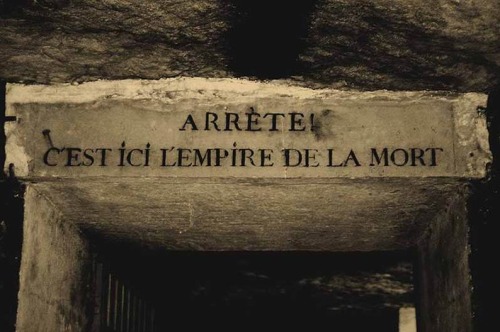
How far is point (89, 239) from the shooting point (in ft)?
9.52

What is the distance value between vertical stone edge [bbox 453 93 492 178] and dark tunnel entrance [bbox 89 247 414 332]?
1584 millimetres

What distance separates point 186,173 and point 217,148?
135 mm

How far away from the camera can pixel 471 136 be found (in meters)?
2.12

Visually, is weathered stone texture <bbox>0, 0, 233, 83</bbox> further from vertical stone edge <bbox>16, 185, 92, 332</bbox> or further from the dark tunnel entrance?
the dark tunnel entrance

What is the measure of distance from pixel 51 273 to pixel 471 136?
159 cm

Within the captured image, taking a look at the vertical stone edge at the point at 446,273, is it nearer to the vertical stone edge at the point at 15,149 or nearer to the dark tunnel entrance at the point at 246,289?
the dark tunnel entrance at the point at 246,289

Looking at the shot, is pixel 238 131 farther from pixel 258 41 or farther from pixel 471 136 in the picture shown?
pixel 471 136

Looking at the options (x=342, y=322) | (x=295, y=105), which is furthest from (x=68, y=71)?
(x=342, y=322)

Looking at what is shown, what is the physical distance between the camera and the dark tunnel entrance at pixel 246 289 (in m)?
3.43

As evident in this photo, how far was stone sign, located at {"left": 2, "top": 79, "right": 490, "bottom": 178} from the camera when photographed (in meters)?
2.11

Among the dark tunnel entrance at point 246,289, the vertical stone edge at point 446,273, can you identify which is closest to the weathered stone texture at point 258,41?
the vertical stone edge at point 446,273

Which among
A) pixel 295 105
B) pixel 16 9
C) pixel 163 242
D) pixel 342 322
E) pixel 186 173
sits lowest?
pixel 342 322

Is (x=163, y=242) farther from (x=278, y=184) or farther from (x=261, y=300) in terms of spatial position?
(x=261, y=300)

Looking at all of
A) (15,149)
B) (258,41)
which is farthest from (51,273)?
(258,41)
